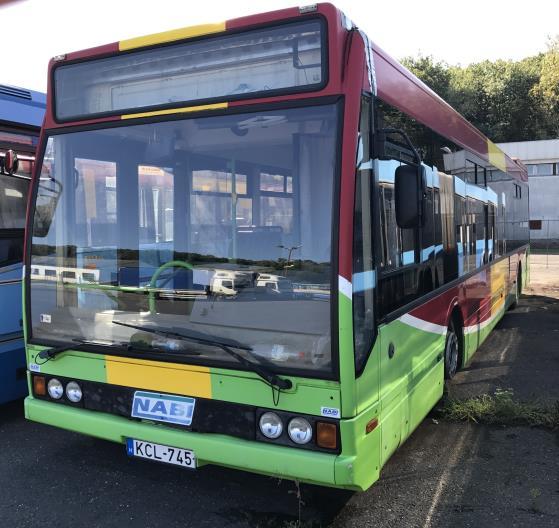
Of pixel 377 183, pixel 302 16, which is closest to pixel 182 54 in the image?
pixel 302 16

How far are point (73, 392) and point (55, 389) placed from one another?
176 millimetres

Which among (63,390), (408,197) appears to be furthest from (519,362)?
(63,390)

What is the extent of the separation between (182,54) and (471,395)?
438 centimetres

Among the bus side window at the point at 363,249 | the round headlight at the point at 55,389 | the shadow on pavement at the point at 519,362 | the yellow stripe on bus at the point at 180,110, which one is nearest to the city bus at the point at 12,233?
the round headlight at the point at 55,389

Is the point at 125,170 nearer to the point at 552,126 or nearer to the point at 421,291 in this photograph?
the point at 421,291

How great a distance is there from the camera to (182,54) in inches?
132

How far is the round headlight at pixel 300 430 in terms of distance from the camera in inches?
117

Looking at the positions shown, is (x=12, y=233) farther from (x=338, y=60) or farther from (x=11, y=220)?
(x=338, y=60)

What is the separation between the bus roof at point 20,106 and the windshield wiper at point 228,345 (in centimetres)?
299

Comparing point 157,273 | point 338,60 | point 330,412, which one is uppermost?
point 338,60

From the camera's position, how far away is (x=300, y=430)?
298 centimetres

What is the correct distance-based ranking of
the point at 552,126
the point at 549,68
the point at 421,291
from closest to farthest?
1. the point at 421,291
2. the point at 549,68
3. the point at 552,126

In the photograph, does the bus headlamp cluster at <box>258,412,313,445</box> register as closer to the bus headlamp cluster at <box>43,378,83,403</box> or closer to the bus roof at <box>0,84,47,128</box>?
the bus headlamp cluster at <box>43,378,83,403</box>

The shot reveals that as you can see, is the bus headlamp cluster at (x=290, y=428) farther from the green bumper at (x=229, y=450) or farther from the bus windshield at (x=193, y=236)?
the bus windshield at (x=193, y=236)
